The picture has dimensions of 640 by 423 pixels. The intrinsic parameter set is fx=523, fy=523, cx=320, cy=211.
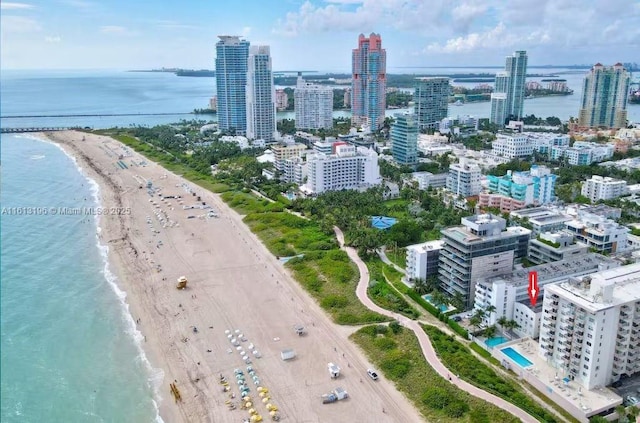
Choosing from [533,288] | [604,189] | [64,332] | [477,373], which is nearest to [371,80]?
[604,189]

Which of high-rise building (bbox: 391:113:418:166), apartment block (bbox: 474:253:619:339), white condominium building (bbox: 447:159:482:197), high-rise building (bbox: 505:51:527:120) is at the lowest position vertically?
apartment block (bbox: 474:253:619:339)

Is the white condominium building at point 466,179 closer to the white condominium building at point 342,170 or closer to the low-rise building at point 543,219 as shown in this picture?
the white condominium building at point 342,170

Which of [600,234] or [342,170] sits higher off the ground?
[342,170]

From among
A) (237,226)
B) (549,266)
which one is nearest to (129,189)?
(237,226)

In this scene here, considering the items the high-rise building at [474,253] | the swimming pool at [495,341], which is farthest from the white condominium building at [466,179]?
the swimming pool at [495,341]

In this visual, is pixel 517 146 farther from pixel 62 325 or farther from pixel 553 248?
pixel 62 325

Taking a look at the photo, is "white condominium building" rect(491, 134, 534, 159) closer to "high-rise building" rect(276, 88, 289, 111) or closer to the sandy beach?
the sandy beach

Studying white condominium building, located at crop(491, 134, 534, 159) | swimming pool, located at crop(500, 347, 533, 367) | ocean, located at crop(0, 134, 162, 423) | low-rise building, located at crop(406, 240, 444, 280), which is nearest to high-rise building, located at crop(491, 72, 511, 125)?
white condominium building, located at crop(491, 134, 534, 159)
